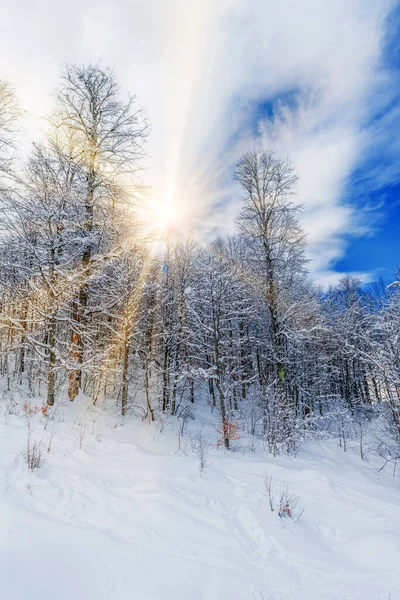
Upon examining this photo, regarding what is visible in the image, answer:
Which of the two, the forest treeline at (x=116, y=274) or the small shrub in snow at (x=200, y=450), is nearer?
the small shrub in snow at (x=200, y=450)

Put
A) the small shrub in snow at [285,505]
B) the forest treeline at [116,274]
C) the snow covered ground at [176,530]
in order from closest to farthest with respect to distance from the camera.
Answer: the snow covered ground at [176,530], the small shrub in snow at [285,505], the forest treeline at [116,274]

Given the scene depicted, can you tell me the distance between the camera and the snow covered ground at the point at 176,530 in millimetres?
2523

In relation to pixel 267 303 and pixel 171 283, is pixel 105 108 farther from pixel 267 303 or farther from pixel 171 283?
pixel 267 303

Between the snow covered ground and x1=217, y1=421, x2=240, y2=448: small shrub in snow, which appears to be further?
x1=217, y1=421, x2=240, y2=448: small shrub in snow

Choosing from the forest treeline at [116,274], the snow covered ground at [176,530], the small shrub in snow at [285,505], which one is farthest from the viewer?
the forest treeline at [116,274]

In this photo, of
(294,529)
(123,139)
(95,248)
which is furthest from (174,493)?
(123,139)

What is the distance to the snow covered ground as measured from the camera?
2.52 meters

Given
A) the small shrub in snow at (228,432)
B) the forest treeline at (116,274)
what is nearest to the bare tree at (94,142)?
the forest treeline at (116,274)

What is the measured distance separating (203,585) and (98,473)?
3081 mm

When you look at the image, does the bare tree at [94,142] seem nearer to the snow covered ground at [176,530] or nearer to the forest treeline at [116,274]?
the forest treeline at [116,274]

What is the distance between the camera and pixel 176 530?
356cm


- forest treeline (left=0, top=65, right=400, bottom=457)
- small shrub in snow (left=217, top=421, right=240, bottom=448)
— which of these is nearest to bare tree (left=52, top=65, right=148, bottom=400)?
forest treeline (left=0, top=65, right=400, bottom=457)

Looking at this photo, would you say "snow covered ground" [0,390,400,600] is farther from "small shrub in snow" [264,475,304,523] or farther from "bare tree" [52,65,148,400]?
"bare tree" [52,65,148,400]

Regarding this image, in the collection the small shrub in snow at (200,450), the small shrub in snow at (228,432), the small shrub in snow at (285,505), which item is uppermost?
the small shrub in snow at (228,432)
